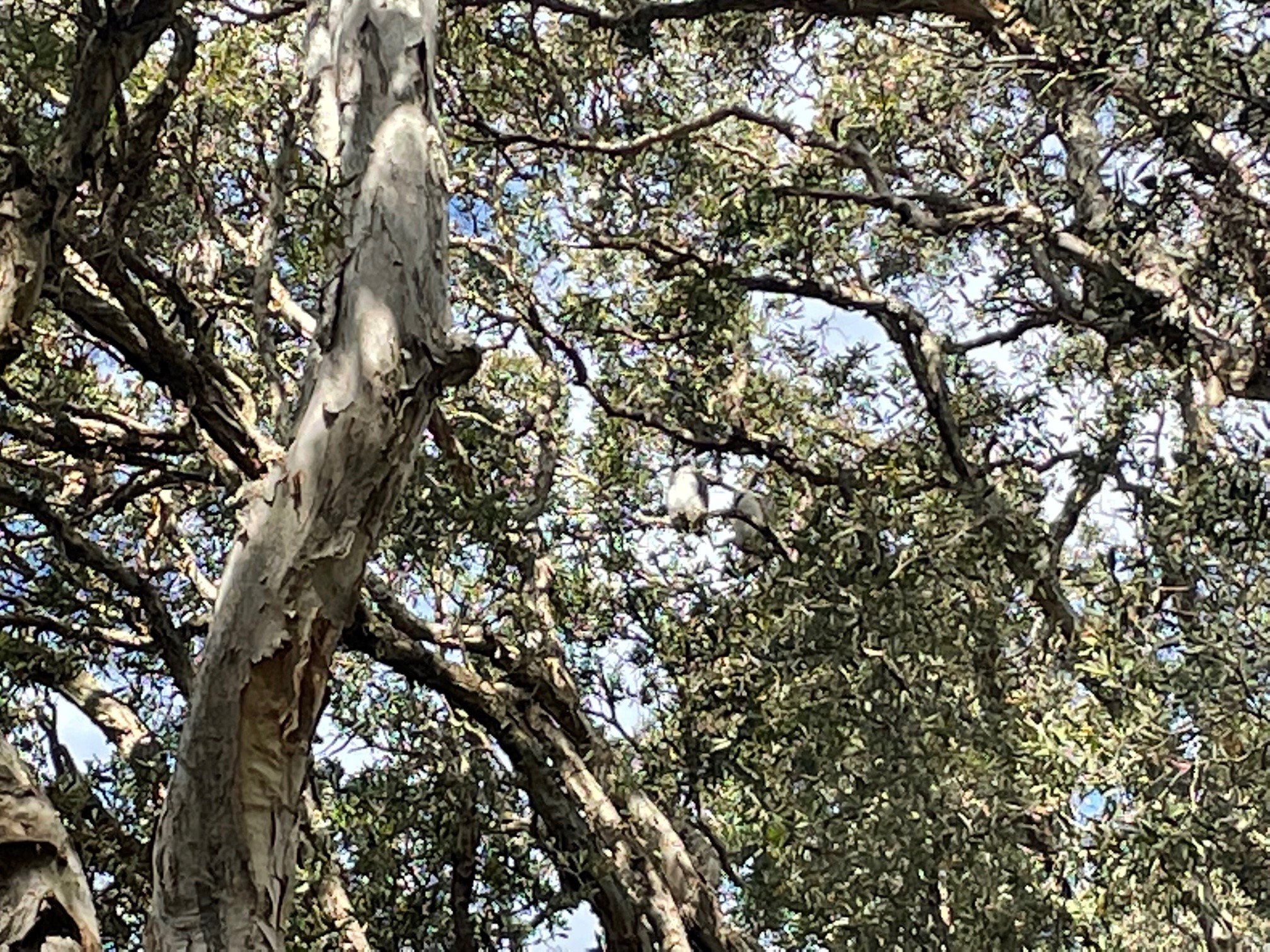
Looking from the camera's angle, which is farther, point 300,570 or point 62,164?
point 62,164

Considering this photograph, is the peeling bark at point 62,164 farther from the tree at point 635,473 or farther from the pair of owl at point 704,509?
the pair of owl at point 704,509

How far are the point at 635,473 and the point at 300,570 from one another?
14.2 feet

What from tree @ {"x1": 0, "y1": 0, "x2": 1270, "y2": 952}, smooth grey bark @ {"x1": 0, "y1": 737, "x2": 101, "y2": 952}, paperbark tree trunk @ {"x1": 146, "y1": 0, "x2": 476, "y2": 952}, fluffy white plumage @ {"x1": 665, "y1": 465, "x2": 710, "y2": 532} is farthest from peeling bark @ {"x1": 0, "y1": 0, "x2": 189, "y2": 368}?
fluffy white plumage @ {"x1": 665, "y1": 465, "x2": 710, "y2": 532}

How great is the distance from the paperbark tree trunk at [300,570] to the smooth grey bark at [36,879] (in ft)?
0.60

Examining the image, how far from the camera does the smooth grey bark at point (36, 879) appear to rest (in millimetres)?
2873

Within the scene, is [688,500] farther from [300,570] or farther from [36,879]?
[36,879]

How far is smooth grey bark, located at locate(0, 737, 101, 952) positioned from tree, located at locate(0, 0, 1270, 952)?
175 millimetres

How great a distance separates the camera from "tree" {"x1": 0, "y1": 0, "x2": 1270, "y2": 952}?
364 centimetres

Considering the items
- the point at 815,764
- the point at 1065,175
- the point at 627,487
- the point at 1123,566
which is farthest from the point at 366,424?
the point at 627,487

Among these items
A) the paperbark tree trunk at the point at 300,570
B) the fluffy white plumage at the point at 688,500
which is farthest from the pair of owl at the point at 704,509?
the paperbark tree trunk at the point at 300,570

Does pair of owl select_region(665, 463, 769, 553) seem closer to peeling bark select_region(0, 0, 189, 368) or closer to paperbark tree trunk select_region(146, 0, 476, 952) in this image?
paperbark tree trunk select_region(146, 0, 476, 952)

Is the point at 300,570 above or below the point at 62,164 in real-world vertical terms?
below

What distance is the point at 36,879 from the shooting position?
295cm

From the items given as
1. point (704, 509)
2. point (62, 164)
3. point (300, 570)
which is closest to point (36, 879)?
point (300, 570)
